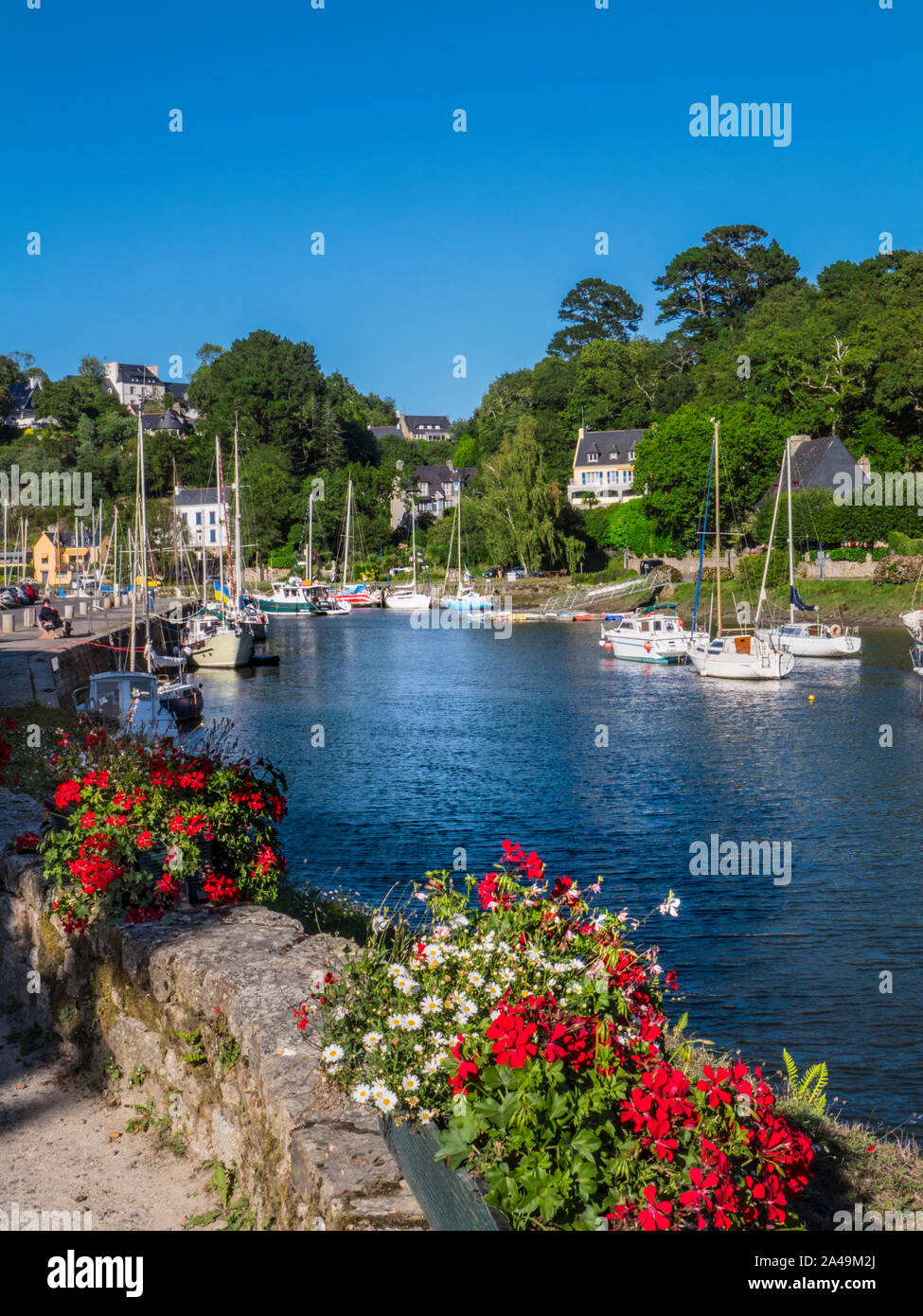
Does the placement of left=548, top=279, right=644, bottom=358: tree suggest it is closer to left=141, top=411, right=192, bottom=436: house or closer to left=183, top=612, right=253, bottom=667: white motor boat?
left=141, top=411, right=192, bottom=436: house

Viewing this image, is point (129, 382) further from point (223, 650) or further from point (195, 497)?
point (223, 650)

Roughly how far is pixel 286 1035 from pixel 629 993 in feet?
5.32

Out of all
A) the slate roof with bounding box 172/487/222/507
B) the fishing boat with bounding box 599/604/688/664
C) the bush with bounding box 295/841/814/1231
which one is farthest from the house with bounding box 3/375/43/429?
the bush with bounding box 295/841/814/1231

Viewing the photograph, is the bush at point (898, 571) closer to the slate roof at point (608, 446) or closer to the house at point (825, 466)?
the house at point (825, 466)

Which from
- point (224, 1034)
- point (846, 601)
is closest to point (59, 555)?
point (846, 601)

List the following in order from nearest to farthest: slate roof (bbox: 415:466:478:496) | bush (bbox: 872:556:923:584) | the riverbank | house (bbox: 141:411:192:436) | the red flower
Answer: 1. the red flower
2. the riverbank
3. bush (bbox: 872:556:923:584)
4. slate roof (bbox: 415:466:478:496)
5. house (bbox: 141:411:192:436)

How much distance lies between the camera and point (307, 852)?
2025 centimetres

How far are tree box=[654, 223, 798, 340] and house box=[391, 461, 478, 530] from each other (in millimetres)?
31118

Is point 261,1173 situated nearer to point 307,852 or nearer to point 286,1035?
point 286,1035

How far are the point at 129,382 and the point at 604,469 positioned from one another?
3896 inches

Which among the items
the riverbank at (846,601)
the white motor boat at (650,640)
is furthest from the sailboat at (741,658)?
the riverbank at (846,601)

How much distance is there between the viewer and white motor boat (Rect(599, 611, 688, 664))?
55969 mm

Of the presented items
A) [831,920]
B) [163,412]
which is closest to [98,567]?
[163,412]

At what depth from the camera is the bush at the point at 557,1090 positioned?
3.85 metres
